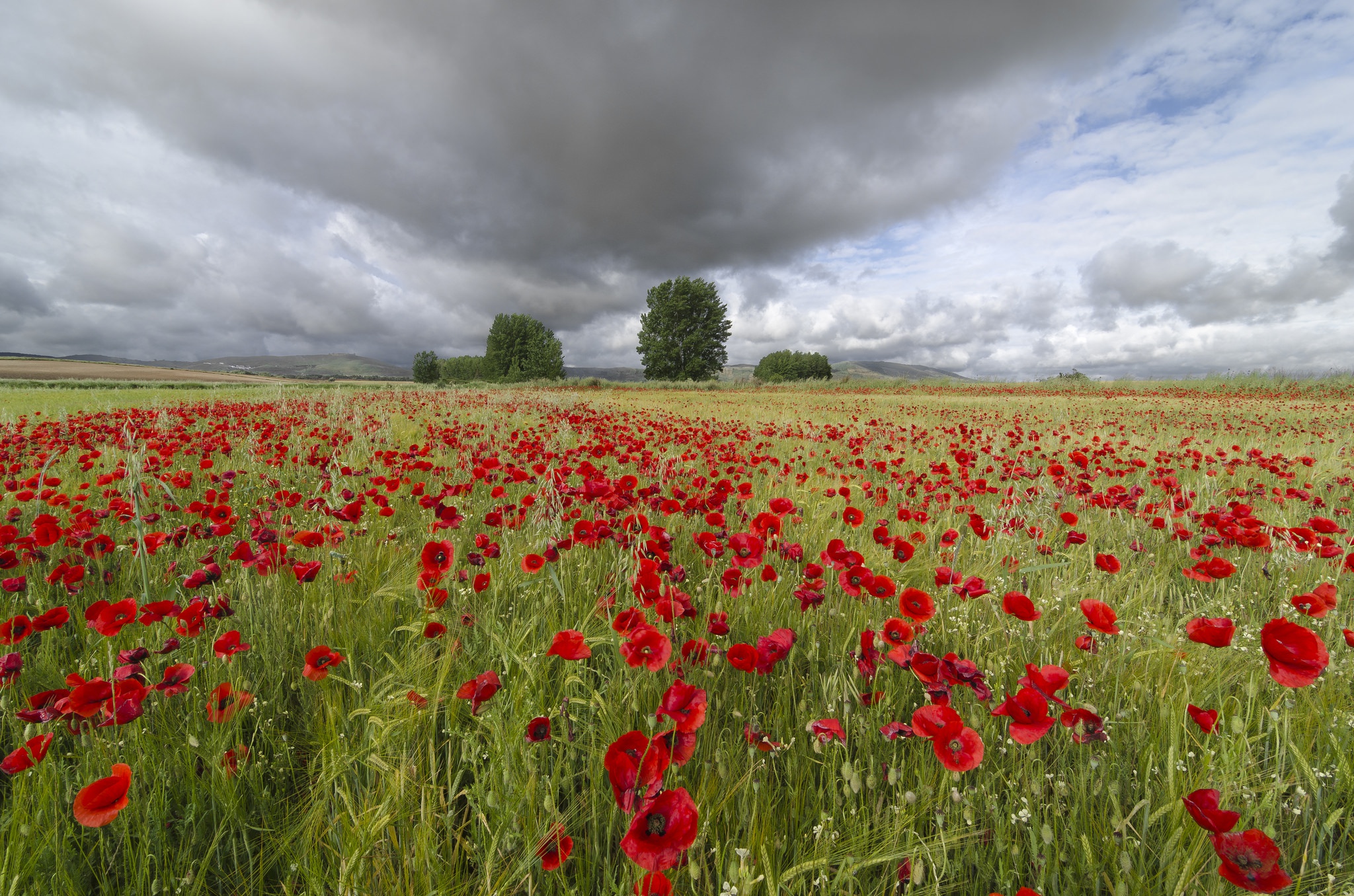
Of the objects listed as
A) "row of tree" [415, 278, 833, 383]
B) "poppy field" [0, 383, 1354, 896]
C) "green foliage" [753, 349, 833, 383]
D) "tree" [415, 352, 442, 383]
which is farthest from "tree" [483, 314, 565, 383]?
"poppy field" [0, 383, 1354, 896]

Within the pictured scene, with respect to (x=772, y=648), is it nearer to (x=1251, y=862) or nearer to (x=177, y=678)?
(x=1251, y=862)

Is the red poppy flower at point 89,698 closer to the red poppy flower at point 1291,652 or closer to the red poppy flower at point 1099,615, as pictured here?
the red poppy flower at point 1099,615

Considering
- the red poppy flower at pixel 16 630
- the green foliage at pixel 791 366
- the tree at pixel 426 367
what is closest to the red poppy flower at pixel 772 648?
the red poppy flower at pixel 16 630

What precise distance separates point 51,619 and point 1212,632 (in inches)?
122

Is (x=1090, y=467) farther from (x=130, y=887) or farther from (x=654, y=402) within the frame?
(x=654, y=402)

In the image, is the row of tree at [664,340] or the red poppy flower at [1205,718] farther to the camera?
the row of tree at [664,340]

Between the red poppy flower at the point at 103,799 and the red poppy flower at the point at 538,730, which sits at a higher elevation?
the red poppy flower at the point at 103,799

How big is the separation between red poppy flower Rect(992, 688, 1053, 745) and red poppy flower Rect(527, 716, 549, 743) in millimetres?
1007

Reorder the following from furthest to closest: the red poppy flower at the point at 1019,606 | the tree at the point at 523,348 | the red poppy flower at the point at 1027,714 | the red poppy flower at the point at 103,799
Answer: the tree at the point at 523,348
the red poppy flower at the point at 1019,606
the red poppy flower at the point at 1027,714
the red poppy flower at the point at 103,799

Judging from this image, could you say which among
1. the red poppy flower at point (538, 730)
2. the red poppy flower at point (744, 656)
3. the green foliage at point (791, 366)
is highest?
the green foliage at point (791, 366)

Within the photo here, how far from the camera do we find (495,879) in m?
1.09

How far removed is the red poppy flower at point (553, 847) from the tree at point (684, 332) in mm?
48656

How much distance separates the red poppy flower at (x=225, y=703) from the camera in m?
1.23

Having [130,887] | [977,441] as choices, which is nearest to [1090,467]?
[977,441]
